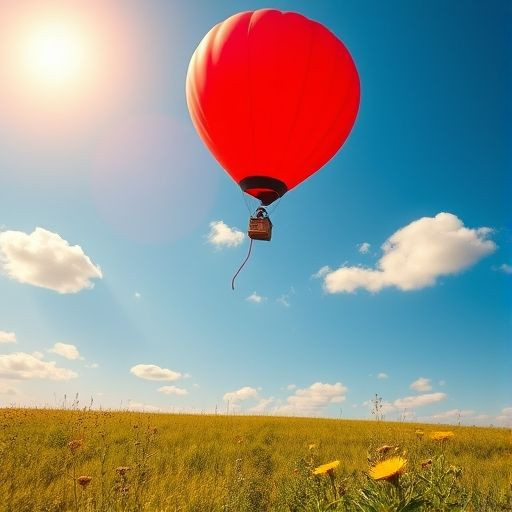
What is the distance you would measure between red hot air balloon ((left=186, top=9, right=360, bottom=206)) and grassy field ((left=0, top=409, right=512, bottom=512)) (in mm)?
3977

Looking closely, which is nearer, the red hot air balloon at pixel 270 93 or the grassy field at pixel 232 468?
the grassy field at pixel 232 468

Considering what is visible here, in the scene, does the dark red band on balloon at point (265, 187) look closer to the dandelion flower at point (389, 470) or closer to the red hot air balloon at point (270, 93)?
the red hot air balloon at point (270, 93)

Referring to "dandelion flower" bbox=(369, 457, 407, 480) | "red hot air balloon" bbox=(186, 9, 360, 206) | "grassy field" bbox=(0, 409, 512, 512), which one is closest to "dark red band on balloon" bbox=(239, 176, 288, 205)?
"red hot air balloon" bbox=(186, 9, 360, 206)

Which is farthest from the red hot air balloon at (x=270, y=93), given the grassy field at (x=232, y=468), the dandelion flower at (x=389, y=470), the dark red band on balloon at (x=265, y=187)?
the dandelion flower at (x=389, y=470)

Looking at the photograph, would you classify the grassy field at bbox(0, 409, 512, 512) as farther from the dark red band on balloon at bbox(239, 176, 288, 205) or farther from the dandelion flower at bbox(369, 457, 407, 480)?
Answer: the dark red band on balloon at bbox(239, 176, 288, 205)

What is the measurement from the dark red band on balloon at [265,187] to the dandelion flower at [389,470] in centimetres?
452

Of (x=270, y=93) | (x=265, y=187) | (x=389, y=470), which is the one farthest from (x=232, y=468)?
(x=270, y=93)

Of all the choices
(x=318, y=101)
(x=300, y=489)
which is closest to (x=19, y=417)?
(x=300, y=489)

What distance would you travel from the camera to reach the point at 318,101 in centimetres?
584

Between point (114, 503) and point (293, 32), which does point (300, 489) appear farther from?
point (293, 32)

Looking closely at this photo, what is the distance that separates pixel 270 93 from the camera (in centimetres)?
561

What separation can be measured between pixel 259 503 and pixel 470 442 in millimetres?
6371

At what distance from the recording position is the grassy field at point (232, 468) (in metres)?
2.97

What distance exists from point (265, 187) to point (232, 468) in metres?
4.48
